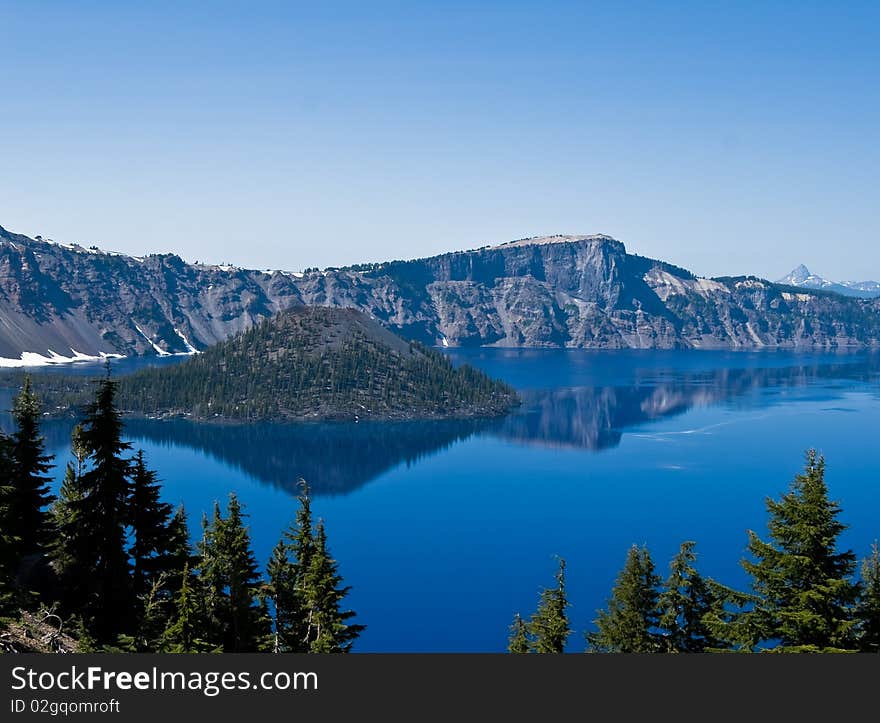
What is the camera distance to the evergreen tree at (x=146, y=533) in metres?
37.8

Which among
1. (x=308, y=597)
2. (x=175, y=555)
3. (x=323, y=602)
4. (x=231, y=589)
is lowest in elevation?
(x=323, y=602)

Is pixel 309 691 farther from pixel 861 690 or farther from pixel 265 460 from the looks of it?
pixel 265 460

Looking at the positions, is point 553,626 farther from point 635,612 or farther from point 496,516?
point 496,516

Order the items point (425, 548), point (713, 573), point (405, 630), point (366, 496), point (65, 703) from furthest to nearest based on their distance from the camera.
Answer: point (366, 496) → point (425, 548) → point (713, 573) → point (405, 630) → point (65, 703)

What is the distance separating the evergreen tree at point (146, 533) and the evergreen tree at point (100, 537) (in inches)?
77.9

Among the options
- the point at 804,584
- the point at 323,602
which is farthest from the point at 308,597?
the point at 804,584

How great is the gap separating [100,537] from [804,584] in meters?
28.7

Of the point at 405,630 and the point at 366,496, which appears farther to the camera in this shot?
the point at 366,496

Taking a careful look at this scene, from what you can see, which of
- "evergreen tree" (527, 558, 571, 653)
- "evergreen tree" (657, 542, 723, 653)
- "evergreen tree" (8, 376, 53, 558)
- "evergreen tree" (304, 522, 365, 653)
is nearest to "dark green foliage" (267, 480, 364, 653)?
"evergreen tree" (304, 522, 365, 653)

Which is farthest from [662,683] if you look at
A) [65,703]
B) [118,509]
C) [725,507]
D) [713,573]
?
[725,507]

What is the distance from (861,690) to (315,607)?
2669 cm

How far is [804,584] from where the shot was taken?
2394 centimetres

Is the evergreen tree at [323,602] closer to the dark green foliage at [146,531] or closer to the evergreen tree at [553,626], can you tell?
the dark green foliage at [146,531]

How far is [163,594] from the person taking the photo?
129 feet
